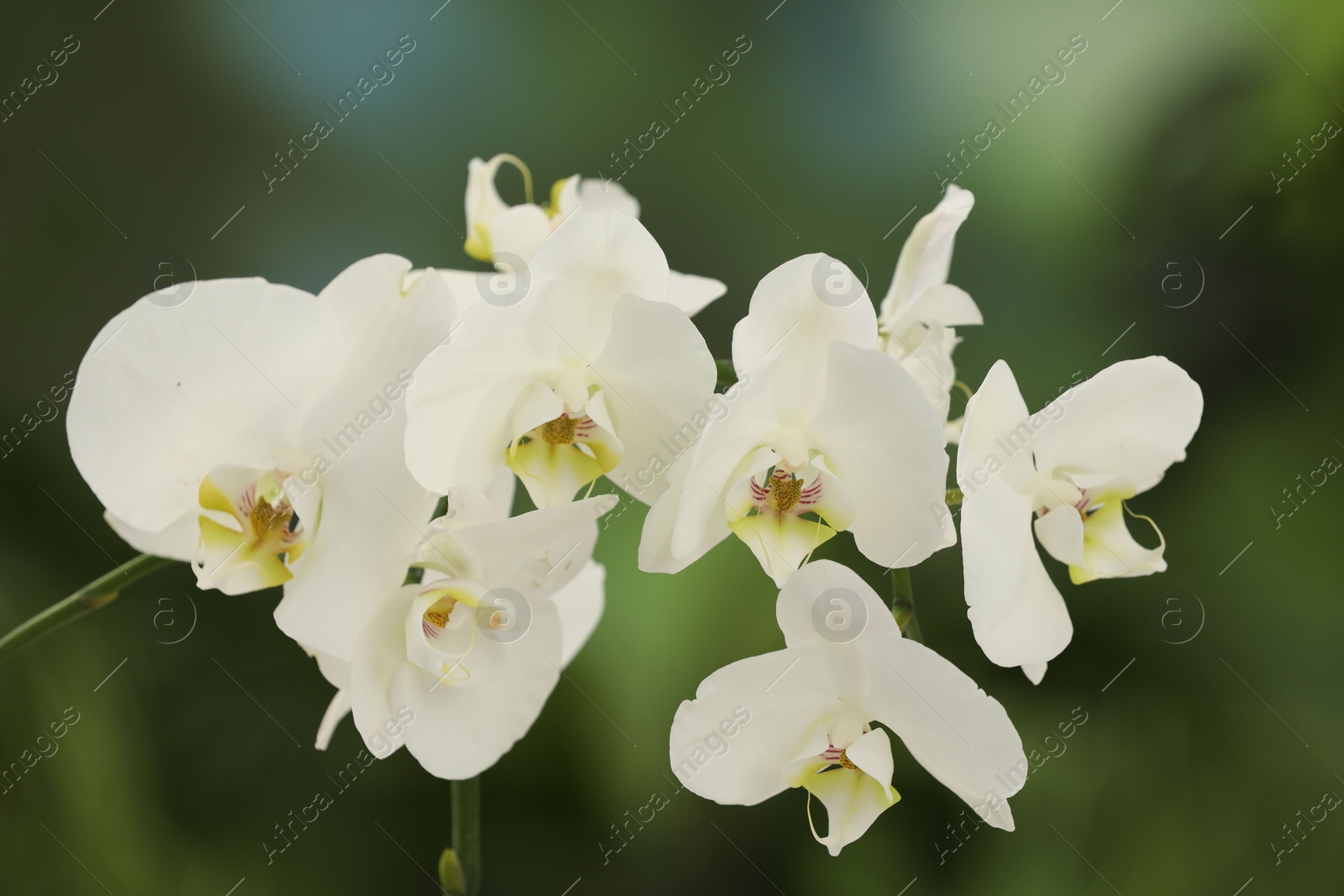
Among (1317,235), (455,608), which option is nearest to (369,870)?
(455,608)

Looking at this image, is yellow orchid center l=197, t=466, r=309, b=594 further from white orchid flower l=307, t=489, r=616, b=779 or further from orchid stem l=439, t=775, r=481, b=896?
orchid stem l=439, t=775, r=481, b=896

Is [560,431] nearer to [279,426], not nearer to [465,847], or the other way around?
[279,426]

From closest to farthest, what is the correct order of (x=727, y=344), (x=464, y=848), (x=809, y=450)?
1. (x=809, y=450)
2. (x=464, y=848)
3. (x=727, y=344)

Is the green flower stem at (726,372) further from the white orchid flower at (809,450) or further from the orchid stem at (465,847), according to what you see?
the orchid stem at (465,847)

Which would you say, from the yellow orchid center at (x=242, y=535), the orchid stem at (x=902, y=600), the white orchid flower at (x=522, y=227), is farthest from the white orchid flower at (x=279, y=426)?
the orchid stem at (x=902, y=600)

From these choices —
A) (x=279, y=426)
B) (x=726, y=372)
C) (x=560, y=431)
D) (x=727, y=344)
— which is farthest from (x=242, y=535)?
(x=727, y=344)

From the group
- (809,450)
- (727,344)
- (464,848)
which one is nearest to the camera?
(809,450)

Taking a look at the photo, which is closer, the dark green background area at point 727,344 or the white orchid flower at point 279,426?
the white orchid flower at point 279,426
